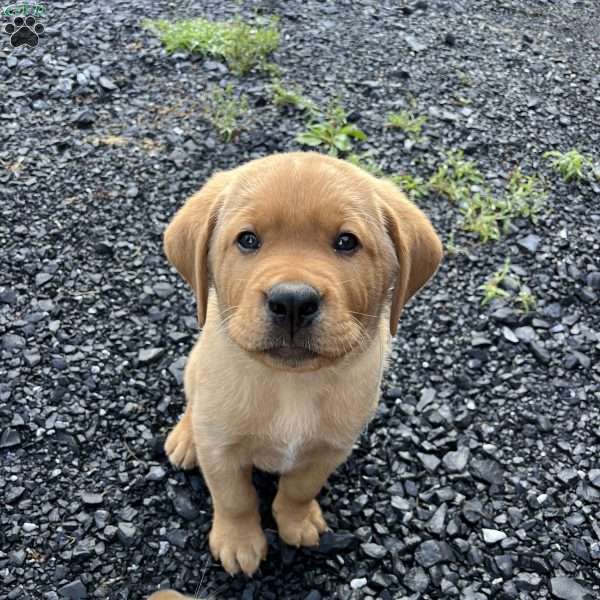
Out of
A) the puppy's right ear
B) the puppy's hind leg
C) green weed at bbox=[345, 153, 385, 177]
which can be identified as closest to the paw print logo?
green weed at bbox=[345, 153, 385, 177]

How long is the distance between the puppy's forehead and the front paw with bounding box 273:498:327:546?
149 centimetres

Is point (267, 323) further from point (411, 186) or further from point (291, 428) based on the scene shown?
point (411, 186)

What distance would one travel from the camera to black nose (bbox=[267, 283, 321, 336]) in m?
2.69

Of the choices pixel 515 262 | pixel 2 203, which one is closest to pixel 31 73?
pixel 2 203

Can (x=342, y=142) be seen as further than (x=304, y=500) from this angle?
Yes

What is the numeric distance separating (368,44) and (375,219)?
453 cm

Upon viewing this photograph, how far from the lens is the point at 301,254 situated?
9.46 ft

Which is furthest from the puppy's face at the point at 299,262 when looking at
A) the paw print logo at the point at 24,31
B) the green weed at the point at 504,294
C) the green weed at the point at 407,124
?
the paw print logo at the point at 24,31

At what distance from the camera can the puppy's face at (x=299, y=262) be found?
9.07ft

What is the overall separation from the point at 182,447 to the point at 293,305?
62.8 inches

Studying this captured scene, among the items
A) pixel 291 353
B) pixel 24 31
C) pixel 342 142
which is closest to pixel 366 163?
pixel 342 142

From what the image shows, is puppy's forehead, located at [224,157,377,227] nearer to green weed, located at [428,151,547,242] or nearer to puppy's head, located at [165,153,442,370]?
puppy's head, located at [165,153,442,370]

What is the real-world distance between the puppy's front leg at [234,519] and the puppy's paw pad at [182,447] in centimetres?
35

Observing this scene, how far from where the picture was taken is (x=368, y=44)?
7.22m
